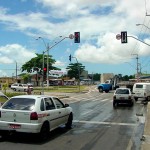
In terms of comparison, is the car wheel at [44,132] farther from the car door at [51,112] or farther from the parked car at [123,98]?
the parked car at [123,98]

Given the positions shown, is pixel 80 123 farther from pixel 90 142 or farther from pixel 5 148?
pixel 5 148

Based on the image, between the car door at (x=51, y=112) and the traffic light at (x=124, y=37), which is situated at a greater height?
the traffic light at (x=124, y=37)

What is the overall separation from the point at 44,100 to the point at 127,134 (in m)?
3.51

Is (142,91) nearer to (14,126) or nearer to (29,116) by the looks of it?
(29,116)

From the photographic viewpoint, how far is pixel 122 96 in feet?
101

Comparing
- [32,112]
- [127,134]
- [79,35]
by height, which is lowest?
[127,134]

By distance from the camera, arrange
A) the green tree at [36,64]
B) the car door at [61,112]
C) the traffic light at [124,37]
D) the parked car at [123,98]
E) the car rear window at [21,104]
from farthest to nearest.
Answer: the green tree at [36,64] → the traffic light at [124,37] → the parked car at [123,98] → the car door at [61,112] → the car rear window at [21,104]

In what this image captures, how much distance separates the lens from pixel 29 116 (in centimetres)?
1144

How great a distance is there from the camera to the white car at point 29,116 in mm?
11414

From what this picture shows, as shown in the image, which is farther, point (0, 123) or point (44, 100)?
point (44, 100)

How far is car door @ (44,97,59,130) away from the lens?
12.2 metres

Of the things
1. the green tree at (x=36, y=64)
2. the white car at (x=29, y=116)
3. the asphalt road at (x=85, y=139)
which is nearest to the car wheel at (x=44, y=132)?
the white car at (x=29, y=116)

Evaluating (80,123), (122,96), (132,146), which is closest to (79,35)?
(122,96)

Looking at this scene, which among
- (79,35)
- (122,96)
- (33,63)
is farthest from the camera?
(33,63)
